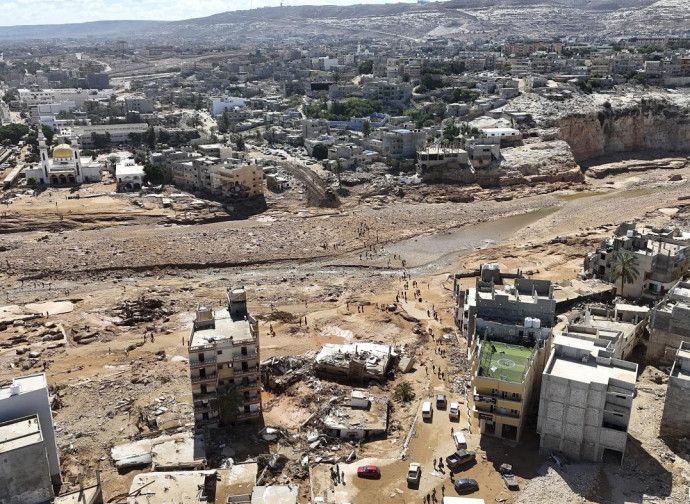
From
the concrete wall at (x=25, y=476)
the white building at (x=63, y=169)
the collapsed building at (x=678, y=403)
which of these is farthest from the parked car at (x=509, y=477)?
the white building at (x=63, y=169)

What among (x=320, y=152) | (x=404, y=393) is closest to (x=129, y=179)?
(x=320, y=152)

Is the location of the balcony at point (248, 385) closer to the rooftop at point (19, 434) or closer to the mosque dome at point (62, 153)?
the rooftop at point (19, 434)

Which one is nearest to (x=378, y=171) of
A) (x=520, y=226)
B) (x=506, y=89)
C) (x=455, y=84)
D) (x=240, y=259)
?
(x=520, y=226)

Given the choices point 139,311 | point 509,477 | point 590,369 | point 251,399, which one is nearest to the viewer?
point 509,477

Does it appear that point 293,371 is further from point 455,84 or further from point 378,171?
point 455,84

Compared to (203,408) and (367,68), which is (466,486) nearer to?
(203,408)

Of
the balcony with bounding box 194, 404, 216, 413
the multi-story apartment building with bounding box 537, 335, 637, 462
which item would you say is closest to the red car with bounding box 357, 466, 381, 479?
the multi-story apartment building with bounding box 537, 335, 637, 462

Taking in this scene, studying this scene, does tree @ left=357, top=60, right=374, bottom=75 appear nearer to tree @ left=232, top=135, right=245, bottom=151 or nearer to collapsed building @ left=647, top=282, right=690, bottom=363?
tree @ left=232, top=135, right=245, bottom=151
